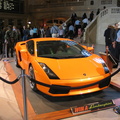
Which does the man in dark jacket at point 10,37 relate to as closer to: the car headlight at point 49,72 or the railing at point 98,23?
the car headlight at point 49,72

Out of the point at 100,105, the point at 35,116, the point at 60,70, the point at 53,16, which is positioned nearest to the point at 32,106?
the point at 35,116

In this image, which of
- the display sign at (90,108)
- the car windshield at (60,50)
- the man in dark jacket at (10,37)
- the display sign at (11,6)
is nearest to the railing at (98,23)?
the man in dark jacket at (10,37)

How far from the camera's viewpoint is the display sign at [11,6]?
83.3ft

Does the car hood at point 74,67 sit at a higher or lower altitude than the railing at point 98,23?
lower

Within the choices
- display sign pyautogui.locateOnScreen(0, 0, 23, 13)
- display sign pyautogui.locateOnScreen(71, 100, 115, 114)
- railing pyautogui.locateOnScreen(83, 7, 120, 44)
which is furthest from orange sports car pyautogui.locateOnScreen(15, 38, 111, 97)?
display sign pyautogui.locateOnScreen(0, 0, 23, 13)

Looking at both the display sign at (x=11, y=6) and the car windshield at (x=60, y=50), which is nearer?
the car windshield at (x=60, y=50)

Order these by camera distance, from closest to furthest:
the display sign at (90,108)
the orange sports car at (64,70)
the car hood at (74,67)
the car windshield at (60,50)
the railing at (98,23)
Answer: the display sign at (90,108), the orange sports car at (64,70), the car hood at (74,67), the car windshield at (60,50), the railing at (98,23)

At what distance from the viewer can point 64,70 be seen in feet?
13.2

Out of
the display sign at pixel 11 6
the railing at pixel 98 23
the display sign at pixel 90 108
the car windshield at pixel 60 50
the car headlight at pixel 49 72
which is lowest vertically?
the display sign at pixel 90 108

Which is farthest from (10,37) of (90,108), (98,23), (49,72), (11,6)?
(11,6)

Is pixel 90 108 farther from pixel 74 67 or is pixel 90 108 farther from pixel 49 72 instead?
pixel 49 72

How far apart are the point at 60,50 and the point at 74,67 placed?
3.59 feet

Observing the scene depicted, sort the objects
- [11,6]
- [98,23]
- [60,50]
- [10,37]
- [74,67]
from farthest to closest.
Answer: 1. [11,6]
2. [98,23]
3. [10,37]
4. [60,50]
5. [74,67]

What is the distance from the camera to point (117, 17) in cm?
1638
